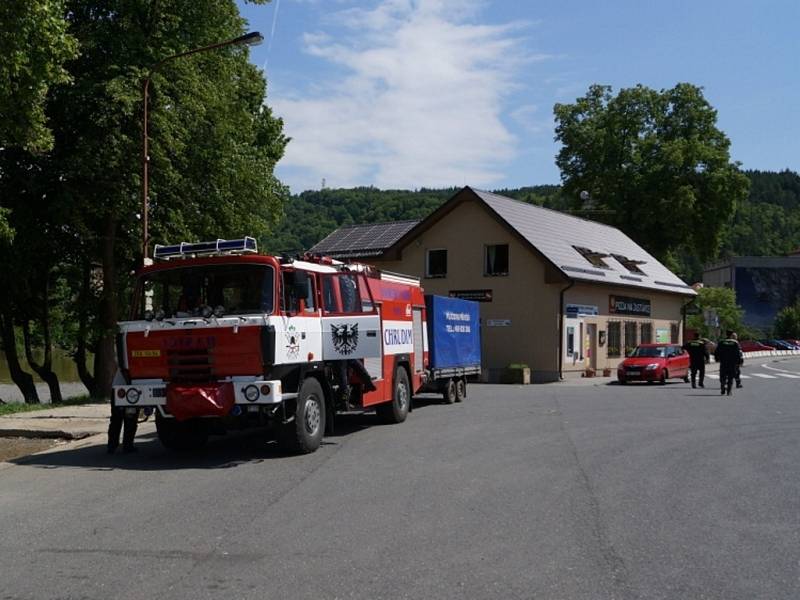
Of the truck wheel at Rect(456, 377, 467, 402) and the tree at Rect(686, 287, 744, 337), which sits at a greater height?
the tree at Rect(686, 287, 744, 337)

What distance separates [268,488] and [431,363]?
1059cm

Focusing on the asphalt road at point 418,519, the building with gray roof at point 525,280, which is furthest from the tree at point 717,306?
the asphalt road at point 418,519

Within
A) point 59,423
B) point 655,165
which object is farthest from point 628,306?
point 59,423

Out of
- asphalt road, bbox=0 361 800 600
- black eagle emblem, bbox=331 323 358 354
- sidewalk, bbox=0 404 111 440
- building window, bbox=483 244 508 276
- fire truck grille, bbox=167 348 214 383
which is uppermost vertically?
building window, bbox=483 244 508 276

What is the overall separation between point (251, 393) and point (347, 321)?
9.10ft

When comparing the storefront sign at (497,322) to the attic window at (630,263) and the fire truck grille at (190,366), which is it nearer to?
the attic window at (630,263)

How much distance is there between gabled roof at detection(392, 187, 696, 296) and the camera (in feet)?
116

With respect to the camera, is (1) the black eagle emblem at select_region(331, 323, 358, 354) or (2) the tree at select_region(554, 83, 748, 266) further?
(2) the tree at select_region(554, 83, 748, 266)

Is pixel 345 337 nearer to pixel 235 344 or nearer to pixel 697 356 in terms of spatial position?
pixel 235 344

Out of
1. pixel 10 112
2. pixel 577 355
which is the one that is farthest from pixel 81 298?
pixel 577 355

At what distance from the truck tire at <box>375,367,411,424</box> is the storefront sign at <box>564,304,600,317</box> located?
19.0 meters

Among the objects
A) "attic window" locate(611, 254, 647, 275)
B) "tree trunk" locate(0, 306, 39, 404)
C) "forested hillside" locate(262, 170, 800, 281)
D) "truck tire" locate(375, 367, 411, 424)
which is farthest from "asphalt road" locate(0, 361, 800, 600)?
"attic window" locate(611, 254, 647, 275)

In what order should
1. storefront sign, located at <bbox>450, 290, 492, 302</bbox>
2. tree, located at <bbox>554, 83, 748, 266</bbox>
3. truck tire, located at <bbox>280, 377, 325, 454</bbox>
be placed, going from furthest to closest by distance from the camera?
tree, located at <bbox>554, 83, 748, 266</bbox> < storefront sign, located at <bbox>450, 290, 492, 302</bbox> < truck tire, located at <bbox>280, 377, 325, 454</bbox>

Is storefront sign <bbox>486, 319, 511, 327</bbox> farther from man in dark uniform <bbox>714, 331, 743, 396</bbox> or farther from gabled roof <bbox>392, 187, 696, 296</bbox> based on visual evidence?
man in dark uniform <bbox>714, 331, 743, 396</bbox>
